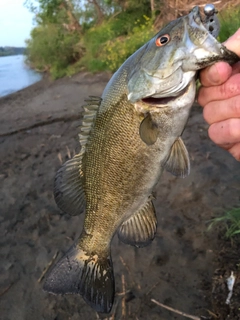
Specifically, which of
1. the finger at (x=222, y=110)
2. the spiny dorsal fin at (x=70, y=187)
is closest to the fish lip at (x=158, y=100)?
the finger at (x=222, y=110)

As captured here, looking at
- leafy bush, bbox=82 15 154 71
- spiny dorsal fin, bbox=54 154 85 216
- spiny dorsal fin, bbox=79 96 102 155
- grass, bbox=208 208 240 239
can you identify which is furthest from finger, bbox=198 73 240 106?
leafy bush, bbox=82 15 154 71

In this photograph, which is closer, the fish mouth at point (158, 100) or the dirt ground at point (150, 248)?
the fish mouth at point (158, 100)

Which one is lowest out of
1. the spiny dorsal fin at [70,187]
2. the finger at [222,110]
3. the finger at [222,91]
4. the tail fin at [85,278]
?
the tail fin at [85,278]

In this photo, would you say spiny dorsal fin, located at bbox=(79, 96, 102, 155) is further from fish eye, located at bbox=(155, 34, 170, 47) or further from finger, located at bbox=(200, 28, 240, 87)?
finger, located at bbox=(200, 28, 240, 87)

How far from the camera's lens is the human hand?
4.97 ft

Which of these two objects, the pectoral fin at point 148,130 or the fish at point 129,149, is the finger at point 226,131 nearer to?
the fish at point 129,149

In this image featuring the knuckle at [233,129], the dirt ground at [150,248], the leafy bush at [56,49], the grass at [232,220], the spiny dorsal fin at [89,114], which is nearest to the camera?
the knuckle at [233,129]

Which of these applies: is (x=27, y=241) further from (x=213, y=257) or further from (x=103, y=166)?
(x=103, y=166)

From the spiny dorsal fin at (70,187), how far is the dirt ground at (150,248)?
1.40 m

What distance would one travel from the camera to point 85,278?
199 cm

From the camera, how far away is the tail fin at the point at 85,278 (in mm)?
1939

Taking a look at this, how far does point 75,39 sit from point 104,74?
22.4ft

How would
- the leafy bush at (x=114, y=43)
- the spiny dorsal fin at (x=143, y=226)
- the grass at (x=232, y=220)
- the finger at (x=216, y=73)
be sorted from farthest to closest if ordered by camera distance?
the leafy bush at (x=114, y=43) → the grass at (x=232, y=220) → the spiny dorsal fin at (x=143, y=226) → the finger at (x=216, y=73)

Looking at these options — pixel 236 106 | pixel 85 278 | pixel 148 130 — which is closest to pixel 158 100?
pixel 148 130
